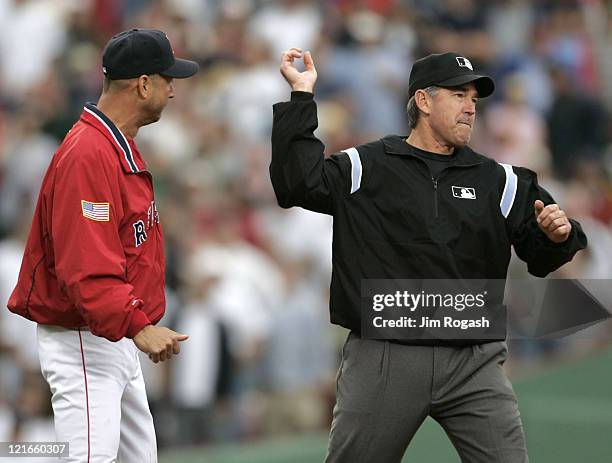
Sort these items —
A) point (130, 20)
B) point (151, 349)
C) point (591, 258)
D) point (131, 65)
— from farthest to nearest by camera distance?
point (130, 20)
point (591, 258)
point (131, 65)
point (151, 349)

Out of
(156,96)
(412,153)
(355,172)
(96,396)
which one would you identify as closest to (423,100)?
(412,153)

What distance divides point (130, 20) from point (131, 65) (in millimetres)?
8138

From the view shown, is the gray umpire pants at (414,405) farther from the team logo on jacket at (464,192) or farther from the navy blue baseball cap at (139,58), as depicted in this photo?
the navy blue baseball cap at (139,58)

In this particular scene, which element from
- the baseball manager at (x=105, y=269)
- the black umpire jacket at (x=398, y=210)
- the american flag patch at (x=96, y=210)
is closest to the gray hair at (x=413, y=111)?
the black umpire jacket at (x=398, y=210)

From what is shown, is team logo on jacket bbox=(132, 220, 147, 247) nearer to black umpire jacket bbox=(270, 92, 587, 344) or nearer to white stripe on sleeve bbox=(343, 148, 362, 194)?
black umpire jacket bbox=(270, 92, 587, 344)

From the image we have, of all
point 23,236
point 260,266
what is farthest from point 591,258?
point 23,236

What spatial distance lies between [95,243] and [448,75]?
155 centimetres

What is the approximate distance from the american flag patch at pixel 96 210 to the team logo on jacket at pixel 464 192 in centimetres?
134

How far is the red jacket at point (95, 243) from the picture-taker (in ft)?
14.7

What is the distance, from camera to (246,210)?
1056 cm

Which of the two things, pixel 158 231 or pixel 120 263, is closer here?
pixel 120 263

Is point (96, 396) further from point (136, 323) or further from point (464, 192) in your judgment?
point (464, 192)

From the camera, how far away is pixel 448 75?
510 centimetres

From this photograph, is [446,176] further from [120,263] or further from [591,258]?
[591,258]
